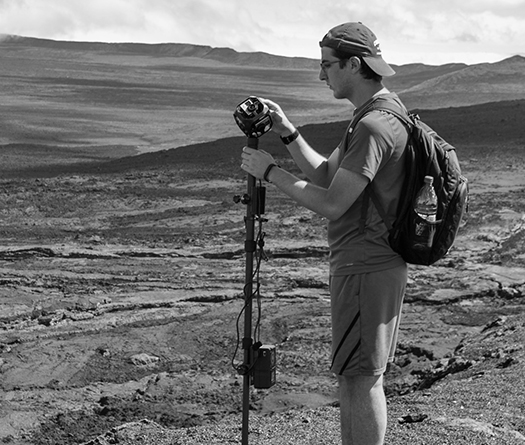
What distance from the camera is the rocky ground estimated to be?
18.1 ft

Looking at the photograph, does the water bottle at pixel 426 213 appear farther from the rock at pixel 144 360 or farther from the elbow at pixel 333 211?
the rock at pixel 144 360

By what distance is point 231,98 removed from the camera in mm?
51031

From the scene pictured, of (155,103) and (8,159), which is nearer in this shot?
(8,159)

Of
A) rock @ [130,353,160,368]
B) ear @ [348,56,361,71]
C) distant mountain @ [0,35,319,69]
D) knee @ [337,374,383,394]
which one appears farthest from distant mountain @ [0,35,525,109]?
knee @ [337,374,383,394]

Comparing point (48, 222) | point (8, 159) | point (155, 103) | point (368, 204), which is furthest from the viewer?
point (155, 103)

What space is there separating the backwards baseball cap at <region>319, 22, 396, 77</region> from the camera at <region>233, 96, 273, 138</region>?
340 millimetres

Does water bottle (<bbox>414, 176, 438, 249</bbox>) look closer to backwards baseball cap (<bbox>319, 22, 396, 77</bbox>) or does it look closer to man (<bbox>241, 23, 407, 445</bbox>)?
man (<bbox>241, 23, 407, 445</bbox>)

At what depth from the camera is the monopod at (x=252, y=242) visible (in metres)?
3.48

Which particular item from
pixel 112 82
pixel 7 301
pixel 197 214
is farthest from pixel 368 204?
pixel 112 82

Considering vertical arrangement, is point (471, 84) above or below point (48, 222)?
above

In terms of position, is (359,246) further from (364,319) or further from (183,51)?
(183,51)

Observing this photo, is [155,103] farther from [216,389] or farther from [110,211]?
[216,389]

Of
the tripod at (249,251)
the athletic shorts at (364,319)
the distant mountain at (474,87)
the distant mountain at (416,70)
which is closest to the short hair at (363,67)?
the tripod at (249,251)

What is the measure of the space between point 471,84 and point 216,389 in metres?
36.9
